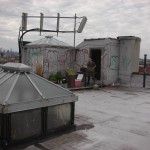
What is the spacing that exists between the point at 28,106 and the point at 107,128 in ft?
8.61

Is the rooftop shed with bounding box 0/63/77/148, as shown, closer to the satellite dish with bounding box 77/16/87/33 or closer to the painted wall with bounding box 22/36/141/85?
the painted wall with bounding box 22/36/141/85

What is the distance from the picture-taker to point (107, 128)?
7234mm

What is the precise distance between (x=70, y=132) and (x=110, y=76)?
34.4 feet

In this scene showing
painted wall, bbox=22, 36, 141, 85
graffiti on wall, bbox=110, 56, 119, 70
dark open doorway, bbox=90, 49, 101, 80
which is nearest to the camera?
painted wall, bbox=22, 36, 141, 85

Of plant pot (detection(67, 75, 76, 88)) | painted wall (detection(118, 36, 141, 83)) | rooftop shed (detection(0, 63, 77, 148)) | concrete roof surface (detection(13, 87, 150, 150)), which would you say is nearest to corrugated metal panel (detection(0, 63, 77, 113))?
rooftop shed (detection(0, 63, 77, 148))

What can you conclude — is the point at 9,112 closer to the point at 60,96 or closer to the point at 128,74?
the point at 60,96

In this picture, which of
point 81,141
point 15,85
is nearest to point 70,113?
point 81,141

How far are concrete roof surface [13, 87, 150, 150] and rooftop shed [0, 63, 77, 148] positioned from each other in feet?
1.16

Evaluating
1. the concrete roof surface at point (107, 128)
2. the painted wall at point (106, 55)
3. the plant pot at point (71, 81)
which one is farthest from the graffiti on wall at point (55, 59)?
the concrete roof surface at point (107, 128)

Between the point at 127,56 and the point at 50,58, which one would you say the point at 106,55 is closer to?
the point at 127,56

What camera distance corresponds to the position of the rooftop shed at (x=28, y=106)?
212 inches

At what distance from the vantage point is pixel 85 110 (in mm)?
9359

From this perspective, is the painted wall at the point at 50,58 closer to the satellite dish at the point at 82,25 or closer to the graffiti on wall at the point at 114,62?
the satellite dish at the point at 82,25

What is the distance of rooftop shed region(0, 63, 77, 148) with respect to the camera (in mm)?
5391
